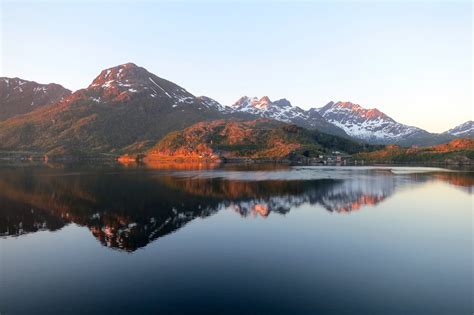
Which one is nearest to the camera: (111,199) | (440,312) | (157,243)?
(440,312)

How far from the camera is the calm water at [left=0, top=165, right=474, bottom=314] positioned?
2825 centimetres

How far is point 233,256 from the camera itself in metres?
39.9

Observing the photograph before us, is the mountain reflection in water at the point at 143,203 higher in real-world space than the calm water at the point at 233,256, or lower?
higher

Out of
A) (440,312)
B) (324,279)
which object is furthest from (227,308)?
(440,312)

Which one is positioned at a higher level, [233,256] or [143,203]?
[143,203]

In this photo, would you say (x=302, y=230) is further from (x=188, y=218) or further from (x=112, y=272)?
(x=112, y=272)

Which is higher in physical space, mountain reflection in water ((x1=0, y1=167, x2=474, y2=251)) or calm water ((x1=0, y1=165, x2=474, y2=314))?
mountain reflection in water ((x1=0, y1=167, x2=474, y2=251))

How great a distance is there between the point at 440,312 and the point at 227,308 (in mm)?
15507

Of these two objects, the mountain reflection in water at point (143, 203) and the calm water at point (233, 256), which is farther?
the mountain reflection in water at point (143, 203)

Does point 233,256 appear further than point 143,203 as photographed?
No

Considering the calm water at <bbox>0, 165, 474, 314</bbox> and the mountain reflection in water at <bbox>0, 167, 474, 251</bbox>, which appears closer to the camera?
the calm water at <bbox>0, 165, 474, 314</bbox>

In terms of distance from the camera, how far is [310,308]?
27141 millimetres

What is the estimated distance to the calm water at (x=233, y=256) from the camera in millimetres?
28250

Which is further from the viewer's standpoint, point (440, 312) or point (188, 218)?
point (188, 218)
